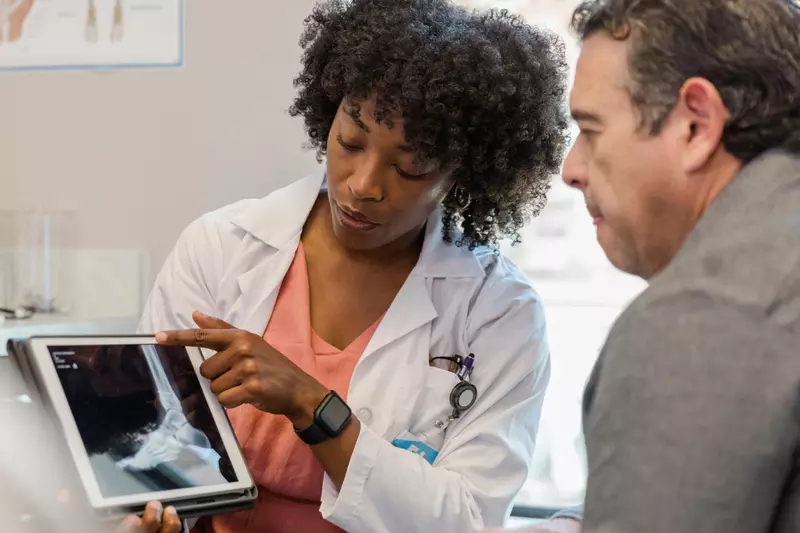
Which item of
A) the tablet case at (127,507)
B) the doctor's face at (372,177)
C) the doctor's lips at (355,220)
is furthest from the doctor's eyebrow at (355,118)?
the tablet case at (127,507)

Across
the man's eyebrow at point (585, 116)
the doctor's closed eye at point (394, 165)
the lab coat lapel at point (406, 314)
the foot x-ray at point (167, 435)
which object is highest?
the man's eyebrow at point (585, 116)

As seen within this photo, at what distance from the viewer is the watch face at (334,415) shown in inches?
40.4

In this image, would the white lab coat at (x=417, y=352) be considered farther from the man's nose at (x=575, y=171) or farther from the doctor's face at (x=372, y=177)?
the man's nose at (x=575, y=171)

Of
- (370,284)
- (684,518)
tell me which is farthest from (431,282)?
(684,518)

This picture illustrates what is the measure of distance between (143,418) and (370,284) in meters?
0.45

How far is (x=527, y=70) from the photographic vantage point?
1.23 m

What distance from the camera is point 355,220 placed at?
46.1 inches

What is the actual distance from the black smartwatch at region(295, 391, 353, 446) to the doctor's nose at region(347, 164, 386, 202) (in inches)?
11.0

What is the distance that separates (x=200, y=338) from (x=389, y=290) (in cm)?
36

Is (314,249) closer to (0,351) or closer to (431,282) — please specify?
(431,282)

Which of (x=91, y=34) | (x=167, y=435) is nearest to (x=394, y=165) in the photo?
(x=167, y=435)

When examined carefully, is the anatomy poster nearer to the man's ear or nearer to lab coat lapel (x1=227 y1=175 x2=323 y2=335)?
lab coat lapel (x1=227 y1=175 x2=323 y2=335)

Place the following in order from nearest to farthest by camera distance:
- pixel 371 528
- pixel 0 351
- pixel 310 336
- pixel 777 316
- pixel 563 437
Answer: pixel 777 316
pixel 371 528
pixel 310 336
pixel 0 351
pixel 563 437

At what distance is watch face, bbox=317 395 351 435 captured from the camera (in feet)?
3.37
